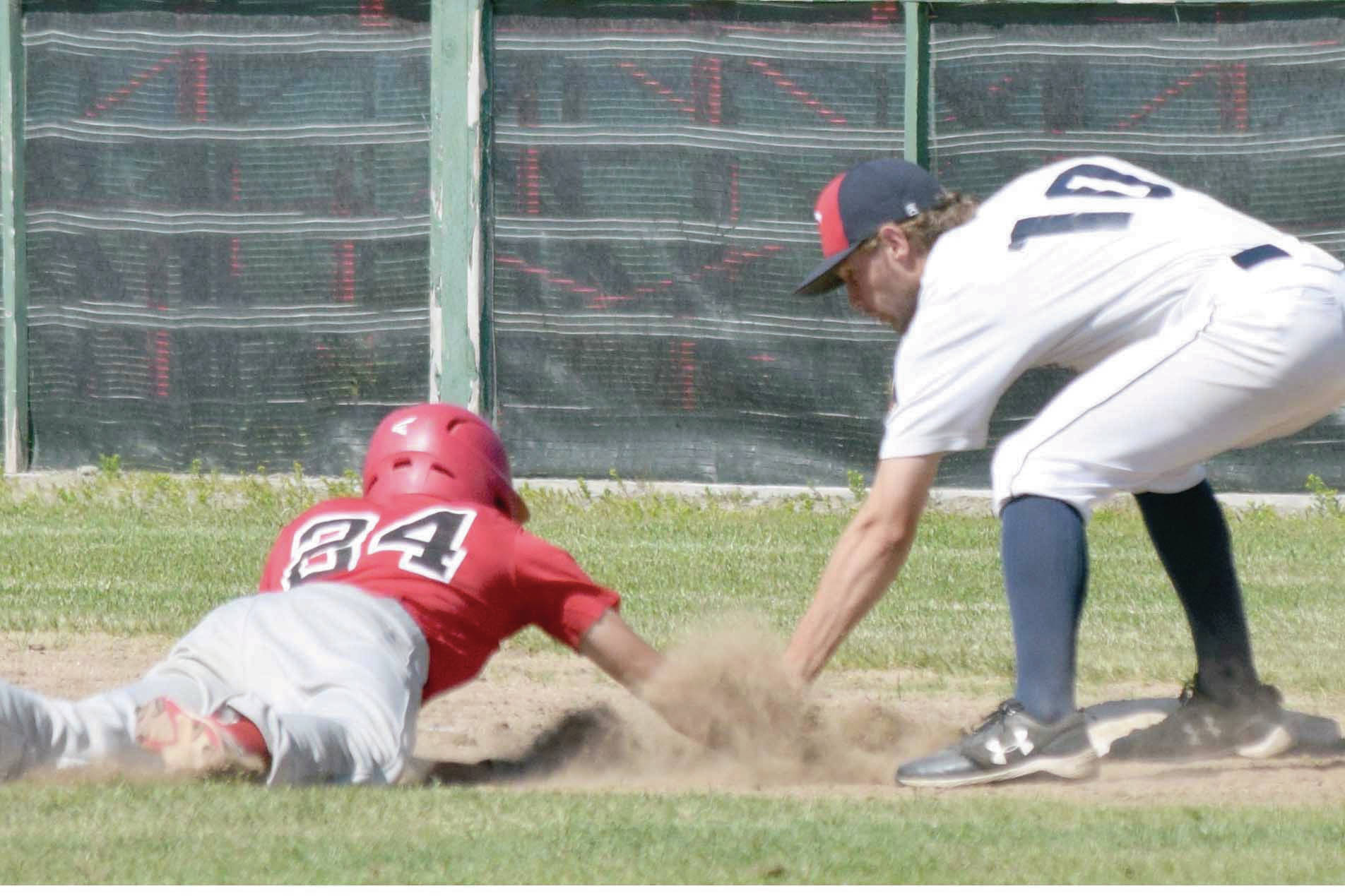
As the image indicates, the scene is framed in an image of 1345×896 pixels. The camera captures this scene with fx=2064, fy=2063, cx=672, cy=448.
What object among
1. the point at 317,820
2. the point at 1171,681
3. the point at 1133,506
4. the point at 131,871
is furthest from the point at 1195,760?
the point at 1133,506

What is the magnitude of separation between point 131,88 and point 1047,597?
794cm

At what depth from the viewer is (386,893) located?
10.2ft

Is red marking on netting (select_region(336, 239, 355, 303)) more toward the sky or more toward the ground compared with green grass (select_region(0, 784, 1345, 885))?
more toward the ground

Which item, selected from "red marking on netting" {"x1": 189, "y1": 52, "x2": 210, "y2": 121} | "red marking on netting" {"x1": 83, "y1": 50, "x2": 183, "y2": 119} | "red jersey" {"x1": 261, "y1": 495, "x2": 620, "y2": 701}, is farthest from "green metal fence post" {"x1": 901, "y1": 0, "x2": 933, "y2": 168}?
"red jersey" {"x1": 261, "y1": 495, "x2": 620, "y2": 701}

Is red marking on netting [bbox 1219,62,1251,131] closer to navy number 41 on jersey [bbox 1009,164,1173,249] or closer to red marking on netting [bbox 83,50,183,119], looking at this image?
red marking on netting [bbox 83,50,183,119]

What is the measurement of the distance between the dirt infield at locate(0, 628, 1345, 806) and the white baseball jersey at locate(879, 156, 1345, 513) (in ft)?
2.08

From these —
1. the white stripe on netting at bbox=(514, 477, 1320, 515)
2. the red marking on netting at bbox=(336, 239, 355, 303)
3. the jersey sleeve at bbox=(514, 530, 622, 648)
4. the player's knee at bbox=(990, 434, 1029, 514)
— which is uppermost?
the player's knee at bbox=(990, 434, 1029, 514)

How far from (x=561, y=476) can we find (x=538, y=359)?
24.2 inches

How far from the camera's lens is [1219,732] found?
4.85m

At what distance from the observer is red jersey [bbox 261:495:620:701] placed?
4473mm

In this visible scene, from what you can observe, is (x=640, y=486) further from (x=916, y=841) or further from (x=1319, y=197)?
(x=916, y=841)

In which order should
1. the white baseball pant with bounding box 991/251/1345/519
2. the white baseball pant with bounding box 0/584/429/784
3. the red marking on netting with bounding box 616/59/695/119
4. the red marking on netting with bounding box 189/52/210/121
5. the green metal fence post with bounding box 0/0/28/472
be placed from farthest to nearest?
the green metal fence post with bounding box 0/0/28/472 < the red marking on netting with bounding box 189/52/210/121 < the red marking on netting with bounding box 616/59/695/119 < the white baseball pant with bounding box 991/251/1345/519 < the white baseball pant with bounding box 0/584/429/784

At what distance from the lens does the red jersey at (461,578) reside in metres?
4.47

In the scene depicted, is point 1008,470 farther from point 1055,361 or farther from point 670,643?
point 670,643
